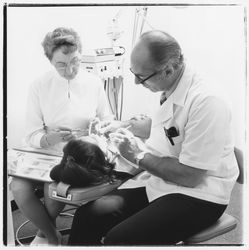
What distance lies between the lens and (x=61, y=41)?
1.84 meters

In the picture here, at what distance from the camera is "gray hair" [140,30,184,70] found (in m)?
1.70

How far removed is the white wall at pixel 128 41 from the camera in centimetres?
184

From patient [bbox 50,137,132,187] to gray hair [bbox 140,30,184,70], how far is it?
0.51m

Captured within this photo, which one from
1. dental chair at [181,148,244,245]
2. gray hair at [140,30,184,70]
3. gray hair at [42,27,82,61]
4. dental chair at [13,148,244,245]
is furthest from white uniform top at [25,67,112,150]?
dental chair at [181,148,244,245]

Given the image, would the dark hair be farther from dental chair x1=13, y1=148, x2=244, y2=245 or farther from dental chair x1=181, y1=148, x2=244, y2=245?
dental chair x1=181, y1=148, x2=244, y2=245

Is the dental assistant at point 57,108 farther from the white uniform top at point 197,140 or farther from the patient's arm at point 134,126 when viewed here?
the white uniform top at point 197,140

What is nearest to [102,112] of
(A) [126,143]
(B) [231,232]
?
(A) [126,143]

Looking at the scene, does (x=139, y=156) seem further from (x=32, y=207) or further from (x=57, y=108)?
(x=32, y=207)

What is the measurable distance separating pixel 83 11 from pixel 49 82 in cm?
40

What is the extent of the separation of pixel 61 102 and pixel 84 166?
13.6 inches

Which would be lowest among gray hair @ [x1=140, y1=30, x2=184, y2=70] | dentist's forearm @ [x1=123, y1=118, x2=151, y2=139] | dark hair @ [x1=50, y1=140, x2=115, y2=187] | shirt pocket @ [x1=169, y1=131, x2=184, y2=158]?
dark hair @ [x1=50, y1=140, x2=115, y2=187]

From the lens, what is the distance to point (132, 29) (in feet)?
6.05

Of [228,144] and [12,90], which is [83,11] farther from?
[228,144]

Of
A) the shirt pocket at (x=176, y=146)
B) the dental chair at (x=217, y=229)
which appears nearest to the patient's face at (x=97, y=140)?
the shirt pocket at (x=176, y=146)
